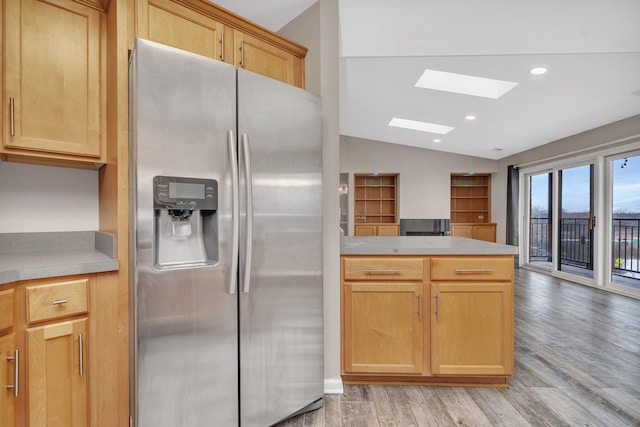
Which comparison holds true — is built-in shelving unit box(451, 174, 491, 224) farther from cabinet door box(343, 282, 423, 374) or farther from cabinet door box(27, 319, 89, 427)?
cabinet door box(27, 319, 89, 427)

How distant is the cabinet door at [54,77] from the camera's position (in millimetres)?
1469

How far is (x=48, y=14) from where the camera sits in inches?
Answer: 60.7

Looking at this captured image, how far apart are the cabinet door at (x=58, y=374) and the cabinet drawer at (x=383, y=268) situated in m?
1.40

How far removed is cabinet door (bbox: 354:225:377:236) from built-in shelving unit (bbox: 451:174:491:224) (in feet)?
6.96

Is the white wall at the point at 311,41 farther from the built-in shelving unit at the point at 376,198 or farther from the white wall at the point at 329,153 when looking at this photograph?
the built-in shelving unit at the point at 376,198

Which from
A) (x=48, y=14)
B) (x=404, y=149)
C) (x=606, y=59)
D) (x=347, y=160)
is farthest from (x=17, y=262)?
Answer: (x=404, y=149)

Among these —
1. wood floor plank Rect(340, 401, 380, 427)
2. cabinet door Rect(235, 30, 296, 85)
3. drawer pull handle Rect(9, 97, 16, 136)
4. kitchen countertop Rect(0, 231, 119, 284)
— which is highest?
cabinet door Rect(235, 30, 296, 85)

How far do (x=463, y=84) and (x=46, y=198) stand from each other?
4413 millimetres

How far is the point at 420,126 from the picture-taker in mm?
6578

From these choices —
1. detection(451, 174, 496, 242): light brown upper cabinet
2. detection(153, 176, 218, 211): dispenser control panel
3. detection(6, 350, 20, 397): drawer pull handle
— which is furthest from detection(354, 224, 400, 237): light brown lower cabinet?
detection(6, 350, 20, 397): drawer pull handle

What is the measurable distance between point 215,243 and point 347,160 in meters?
6.91

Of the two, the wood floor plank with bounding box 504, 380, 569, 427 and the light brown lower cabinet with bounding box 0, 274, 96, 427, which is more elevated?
the light brown lower cabinet with bounding box 0, 274, 96, 427

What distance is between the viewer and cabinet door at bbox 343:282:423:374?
2.17m

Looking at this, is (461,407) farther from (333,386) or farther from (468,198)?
(468,198)
